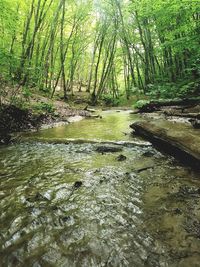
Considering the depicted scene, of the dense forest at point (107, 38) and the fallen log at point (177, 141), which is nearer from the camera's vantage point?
the fallen log at point (177, 141)

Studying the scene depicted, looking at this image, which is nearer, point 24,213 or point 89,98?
point 24,213

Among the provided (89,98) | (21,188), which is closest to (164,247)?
(21,188)

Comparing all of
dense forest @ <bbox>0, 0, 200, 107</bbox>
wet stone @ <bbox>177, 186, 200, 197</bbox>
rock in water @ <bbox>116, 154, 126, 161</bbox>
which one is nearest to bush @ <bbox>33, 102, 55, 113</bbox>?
dense forest @ <bbox>0, 0, 200, 107</bbox>

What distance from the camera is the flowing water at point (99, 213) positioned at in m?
2.06

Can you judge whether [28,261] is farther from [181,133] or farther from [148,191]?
[181,133]

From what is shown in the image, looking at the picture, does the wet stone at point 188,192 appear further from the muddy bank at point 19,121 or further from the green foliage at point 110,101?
the green foliage at point 110,101

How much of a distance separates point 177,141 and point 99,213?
2552 millimetres

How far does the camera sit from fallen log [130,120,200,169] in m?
4.05

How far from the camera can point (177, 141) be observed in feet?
15.3

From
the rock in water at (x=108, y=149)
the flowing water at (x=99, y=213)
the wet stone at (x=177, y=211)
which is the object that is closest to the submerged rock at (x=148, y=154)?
the flowing water at (x=99, y=213)

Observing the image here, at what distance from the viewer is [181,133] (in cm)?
500

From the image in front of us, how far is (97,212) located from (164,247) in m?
0.85

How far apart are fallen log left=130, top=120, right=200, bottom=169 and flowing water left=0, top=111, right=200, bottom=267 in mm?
223

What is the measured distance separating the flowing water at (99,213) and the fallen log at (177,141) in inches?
8.8
